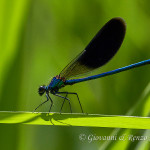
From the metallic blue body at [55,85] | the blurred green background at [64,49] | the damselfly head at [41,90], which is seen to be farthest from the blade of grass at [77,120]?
the metallic blue body at [55,85]

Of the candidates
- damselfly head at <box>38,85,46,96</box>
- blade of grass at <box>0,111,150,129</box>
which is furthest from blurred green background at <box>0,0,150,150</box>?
blade of grass at <box>0,111,150,129</box>

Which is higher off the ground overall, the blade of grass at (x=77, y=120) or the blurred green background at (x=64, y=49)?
the blurred green background at (x=64, y=49)

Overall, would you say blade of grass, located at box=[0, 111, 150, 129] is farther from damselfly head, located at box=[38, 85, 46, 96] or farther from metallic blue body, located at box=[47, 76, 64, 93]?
metallic blue body, located at box=[47, 76, 64, 93]

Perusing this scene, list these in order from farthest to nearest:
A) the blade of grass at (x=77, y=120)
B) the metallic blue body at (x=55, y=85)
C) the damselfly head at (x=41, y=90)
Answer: the metallic blue body at (x=55, y=85)
the damselfly head at (x=41, y=90)
the blade of grass at (x=77, y=120)

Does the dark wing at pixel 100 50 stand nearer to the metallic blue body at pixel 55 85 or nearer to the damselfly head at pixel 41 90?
the metallic blue body at pixel 55 85

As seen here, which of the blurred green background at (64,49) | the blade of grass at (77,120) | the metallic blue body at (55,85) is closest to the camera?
the blade of grass at (77,120)

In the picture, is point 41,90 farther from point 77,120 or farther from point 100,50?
point 77,120

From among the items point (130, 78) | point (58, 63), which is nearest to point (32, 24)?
point (58, 63)

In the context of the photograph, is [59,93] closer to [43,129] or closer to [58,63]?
[58,63]
